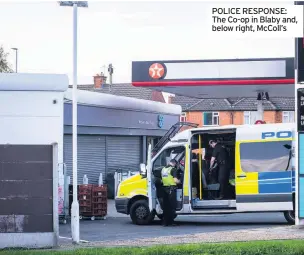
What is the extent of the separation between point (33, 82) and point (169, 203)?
14.9 feet

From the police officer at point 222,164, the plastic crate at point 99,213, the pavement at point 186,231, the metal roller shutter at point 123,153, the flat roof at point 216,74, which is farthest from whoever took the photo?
the metal roller shutter at point 123,153

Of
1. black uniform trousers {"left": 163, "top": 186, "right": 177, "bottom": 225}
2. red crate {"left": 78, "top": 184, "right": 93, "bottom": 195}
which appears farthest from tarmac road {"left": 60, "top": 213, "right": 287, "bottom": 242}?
red crate {"left": 78, "top": 184, "right": 93, "bottom": 195}

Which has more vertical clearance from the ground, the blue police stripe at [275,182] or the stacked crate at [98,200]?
the blue police stripe at [275,182]

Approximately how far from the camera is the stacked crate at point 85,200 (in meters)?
21.5

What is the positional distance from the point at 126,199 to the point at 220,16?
841 cm

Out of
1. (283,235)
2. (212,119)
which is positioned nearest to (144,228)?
(283,235)

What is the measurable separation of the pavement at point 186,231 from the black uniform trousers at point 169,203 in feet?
1.13

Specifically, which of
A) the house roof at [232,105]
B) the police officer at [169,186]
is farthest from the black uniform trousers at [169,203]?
the house roof at [232,105]

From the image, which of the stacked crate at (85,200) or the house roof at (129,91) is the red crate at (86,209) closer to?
the stacked crate at (85,200)

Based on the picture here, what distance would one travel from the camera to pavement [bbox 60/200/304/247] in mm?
15453

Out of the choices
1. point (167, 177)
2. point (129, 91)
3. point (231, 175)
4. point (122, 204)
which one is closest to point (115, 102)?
point (122, 204)

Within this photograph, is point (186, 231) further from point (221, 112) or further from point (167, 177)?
point (221, 112)

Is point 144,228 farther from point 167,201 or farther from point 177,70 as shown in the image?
point 177,70

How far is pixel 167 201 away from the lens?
1936cm
